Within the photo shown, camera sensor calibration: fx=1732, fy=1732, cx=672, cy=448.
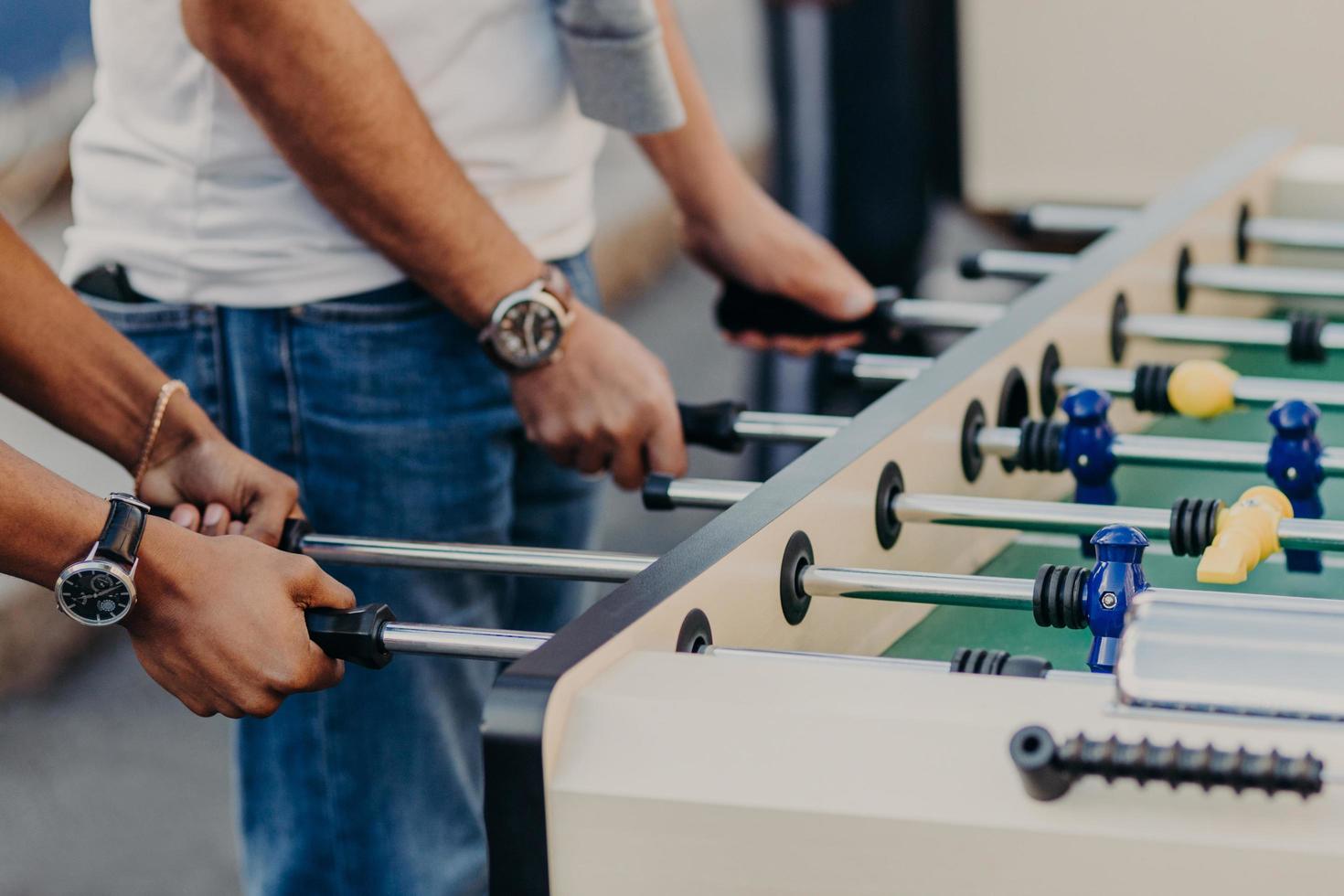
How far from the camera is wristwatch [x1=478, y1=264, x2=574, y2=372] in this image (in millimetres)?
1321

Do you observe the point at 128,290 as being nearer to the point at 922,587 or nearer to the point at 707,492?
the point at 707,492

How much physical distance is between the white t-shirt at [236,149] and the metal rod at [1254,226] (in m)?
0.63

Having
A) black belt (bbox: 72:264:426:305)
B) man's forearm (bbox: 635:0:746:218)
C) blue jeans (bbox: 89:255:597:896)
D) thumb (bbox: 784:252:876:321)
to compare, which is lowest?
blue jeans (bbox: 89:255:597:896)

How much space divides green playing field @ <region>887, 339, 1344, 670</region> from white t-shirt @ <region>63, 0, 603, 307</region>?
482mm

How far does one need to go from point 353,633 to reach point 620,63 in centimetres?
59

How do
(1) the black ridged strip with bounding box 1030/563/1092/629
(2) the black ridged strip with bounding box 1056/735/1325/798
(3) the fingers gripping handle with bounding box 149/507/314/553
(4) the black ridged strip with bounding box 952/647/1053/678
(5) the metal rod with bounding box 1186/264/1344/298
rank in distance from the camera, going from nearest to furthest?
(2) the black ridged strip with bounding box 1056/735/1325/798, (4) the black ridged strip with bounding box 952/647/1053/678, (1) the black ridged strip with bounding box 1030/563/1092/629, (3) the fingers gripping handle with bounding box 149/507/314/553, (5) the metal rod with bounding box 1186/264/1344/298

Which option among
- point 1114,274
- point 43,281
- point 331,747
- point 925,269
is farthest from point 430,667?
point 925,269

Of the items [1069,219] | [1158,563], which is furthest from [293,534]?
[1069,219]

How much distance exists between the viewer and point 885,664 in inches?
33.4

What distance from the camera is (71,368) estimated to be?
1.20 metres

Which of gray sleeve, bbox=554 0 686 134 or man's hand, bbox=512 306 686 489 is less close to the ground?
gray sleeve, bbox=554 0 686 134

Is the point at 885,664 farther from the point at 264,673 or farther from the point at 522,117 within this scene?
the point at 522,117

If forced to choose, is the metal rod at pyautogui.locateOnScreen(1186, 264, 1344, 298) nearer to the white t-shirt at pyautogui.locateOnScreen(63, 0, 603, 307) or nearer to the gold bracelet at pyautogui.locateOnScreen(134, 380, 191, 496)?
the white t-shirt at pyautogui.locateOnScreen(63, 0, 603, 307)

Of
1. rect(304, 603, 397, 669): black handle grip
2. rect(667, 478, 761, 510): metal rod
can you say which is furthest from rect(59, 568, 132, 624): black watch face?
rect(667, 478, 761, 510): metal rod
